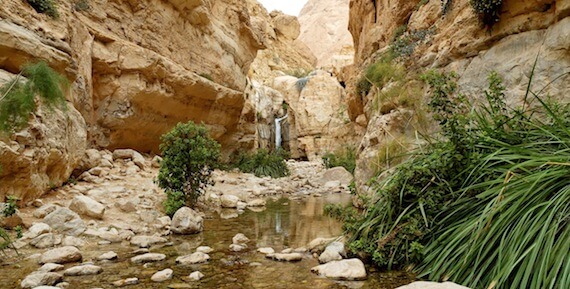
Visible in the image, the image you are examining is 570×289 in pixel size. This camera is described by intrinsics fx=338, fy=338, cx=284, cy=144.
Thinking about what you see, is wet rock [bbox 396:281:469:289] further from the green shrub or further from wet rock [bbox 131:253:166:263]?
the green shrub

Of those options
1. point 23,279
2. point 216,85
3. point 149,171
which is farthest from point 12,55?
point 216,85

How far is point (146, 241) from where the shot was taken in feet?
15.1

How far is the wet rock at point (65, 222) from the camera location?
4625mm

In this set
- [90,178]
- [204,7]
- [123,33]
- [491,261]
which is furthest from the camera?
[204,7]

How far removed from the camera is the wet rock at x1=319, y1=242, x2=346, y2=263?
3746 mm

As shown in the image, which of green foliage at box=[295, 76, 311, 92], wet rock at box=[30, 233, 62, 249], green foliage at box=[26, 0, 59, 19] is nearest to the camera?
wet rock at box=[30, 233, 62, 249]

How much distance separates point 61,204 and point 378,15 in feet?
37.0

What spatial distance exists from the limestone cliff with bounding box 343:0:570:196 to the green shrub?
3.48m

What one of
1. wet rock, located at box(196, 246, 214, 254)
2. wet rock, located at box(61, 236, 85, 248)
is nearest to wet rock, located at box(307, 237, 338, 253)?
wet rock, located at box(196, 246, 214, 254)

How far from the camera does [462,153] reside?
3.32 meters

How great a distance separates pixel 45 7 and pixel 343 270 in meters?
7.70

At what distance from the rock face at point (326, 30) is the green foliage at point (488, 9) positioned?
4581 centimetres

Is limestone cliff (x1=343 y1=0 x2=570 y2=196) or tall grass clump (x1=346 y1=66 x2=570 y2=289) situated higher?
limestone cliff (x1=343 y1=0 x2=570 y2=196)

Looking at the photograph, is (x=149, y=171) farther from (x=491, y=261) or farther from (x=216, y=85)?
(x=491, y=261)
